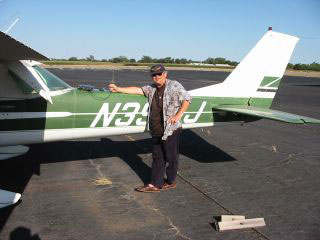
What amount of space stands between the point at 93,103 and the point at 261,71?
335 centimetres

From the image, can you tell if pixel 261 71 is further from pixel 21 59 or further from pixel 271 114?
pixel 21 59

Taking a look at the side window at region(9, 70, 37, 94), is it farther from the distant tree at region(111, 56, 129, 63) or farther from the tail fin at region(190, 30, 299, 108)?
the distant tree at region(111, 56, 129, 63)

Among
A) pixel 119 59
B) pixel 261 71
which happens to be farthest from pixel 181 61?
pixel 261 71

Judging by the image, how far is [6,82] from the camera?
5.22 metres

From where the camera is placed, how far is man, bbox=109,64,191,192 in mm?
5003

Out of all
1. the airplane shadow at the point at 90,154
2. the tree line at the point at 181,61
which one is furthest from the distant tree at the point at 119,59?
the airplane shadow at the point at 90,154

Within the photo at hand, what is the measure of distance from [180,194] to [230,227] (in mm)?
1172

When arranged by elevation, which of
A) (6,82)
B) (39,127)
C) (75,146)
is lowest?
(75,146)

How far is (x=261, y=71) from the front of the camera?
7160 millimetres

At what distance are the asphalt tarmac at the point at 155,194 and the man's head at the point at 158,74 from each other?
1538 mm

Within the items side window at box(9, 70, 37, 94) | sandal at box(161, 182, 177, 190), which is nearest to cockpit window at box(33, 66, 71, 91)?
side window at box(9, 70, 37, 94)

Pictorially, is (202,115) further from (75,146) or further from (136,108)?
(75,146)

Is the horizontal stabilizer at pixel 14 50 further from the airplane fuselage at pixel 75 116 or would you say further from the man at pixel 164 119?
the man at pixel 164 119

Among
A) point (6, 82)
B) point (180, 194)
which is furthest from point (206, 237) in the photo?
point (6, 82)
